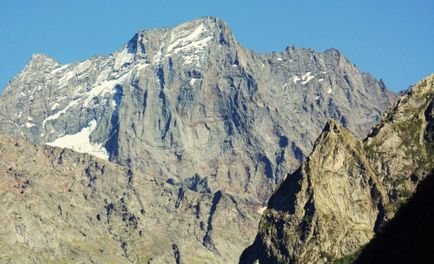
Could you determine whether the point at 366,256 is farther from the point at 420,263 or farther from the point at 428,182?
the point at 420,263

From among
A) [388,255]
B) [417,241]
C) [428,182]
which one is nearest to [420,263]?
[417,241]

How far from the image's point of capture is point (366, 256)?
6299 inches

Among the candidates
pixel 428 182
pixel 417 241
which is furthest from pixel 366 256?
pixel 417 241

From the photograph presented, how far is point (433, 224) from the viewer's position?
5123 inches

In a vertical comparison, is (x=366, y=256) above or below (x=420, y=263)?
above

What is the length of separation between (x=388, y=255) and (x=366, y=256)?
19.4m

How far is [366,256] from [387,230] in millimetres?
6162

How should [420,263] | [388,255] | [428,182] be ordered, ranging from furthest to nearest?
[428,182] → [388,255] → [420,263]

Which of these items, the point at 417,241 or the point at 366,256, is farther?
the point at 366,256

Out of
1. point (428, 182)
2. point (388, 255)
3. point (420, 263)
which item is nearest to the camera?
point (420, 263)

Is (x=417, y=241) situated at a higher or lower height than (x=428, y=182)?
lower

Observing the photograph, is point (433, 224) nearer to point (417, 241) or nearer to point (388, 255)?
point (417, 241)

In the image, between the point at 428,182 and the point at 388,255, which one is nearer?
the point at 388,255

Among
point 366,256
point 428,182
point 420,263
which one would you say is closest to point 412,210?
point 428,182
